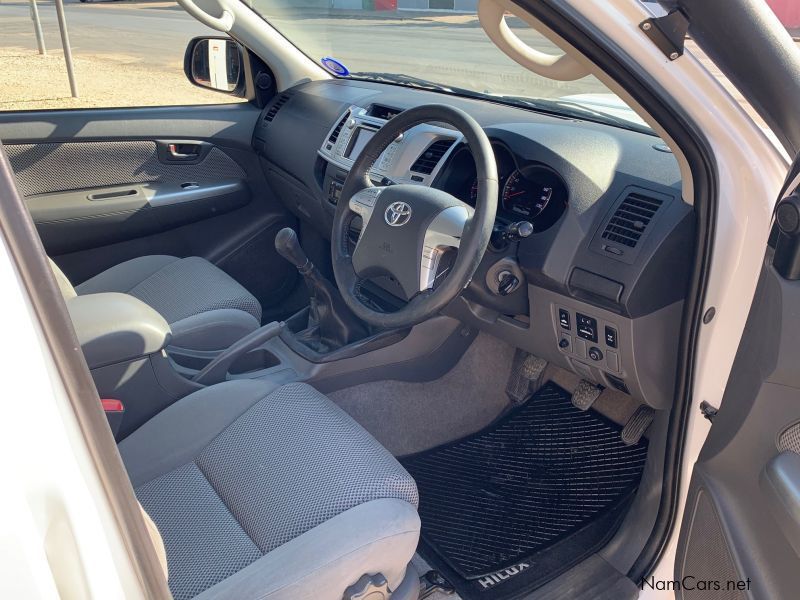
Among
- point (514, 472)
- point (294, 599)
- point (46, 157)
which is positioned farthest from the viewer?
point (46, 157)

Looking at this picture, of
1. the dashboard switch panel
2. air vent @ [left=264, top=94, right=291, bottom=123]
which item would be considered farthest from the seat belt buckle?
air vent @ [left=264, top=94, right=291, bottom=123]

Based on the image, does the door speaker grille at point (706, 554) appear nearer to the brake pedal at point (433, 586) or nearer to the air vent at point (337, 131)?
the brake pedal at point (433, 586)

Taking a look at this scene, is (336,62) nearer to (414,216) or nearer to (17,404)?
(414,216)

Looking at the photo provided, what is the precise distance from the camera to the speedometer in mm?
1806

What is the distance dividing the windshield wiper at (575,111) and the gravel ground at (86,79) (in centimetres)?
184

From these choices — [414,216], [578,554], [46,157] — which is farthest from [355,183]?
[46,157]

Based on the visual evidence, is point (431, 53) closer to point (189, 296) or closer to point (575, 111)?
point (575, 111)

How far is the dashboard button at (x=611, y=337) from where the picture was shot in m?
1.66

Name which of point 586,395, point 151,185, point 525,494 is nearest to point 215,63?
point 151,185

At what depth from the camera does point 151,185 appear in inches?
109

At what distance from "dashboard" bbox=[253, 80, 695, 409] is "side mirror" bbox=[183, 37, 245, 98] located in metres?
1.14

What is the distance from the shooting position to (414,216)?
1.57m

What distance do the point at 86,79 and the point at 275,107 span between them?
3.29m

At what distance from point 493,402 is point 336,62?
5.18 feet
